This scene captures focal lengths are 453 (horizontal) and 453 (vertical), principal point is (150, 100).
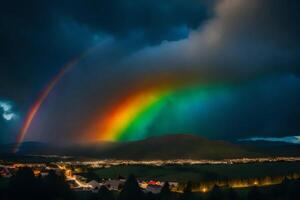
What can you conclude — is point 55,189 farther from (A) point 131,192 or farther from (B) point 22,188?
(A) point 131,192

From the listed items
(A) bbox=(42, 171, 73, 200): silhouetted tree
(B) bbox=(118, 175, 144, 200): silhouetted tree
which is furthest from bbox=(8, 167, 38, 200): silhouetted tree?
(B) bbox=(118, 175, 144, 200): silhouetted tree

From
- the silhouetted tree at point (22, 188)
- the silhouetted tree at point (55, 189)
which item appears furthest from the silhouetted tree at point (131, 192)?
the silhouetted tree at point (22, 188)

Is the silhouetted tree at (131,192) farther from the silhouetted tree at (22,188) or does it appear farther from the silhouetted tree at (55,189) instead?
the silhouetted tree at (22,188)

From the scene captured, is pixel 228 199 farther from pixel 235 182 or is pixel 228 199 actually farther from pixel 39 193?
pixel 235 182

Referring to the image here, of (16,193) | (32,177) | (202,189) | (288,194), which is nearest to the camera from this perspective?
(16,193)

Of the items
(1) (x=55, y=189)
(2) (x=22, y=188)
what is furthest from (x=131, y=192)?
(2) (x=22, y=188)

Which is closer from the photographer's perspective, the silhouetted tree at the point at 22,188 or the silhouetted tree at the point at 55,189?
the silhouetted tree at the point at 22,188

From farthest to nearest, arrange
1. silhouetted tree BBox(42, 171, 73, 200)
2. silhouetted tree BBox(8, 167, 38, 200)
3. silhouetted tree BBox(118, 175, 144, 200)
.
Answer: silhouetted tree BBox(42, 171, 73, 200)
silhouetted tree BBox(118, 175, 144, 200)
silhouetted tree BBox(8, 167, 38, 200)

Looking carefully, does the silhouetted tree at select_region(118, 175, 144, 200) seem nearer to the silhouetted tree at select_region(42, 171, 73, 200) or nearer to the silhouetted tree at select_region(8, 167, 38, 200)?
the silhouetted tree at select_region(42, 171, 73, 200)

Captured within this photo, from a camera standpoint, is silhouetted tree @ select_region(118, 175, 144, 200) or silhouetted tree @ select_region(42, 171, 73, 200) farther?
silhouetted tree @ select_region(42, 171, 73, 200)

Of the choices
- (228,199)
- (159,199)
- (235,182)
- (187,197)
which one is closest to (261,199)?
(228,199)

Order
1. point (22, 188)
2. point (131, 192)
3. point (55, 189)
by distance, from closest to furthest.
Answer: point (22, 188) < point (131, 192) < point (55, 189)
